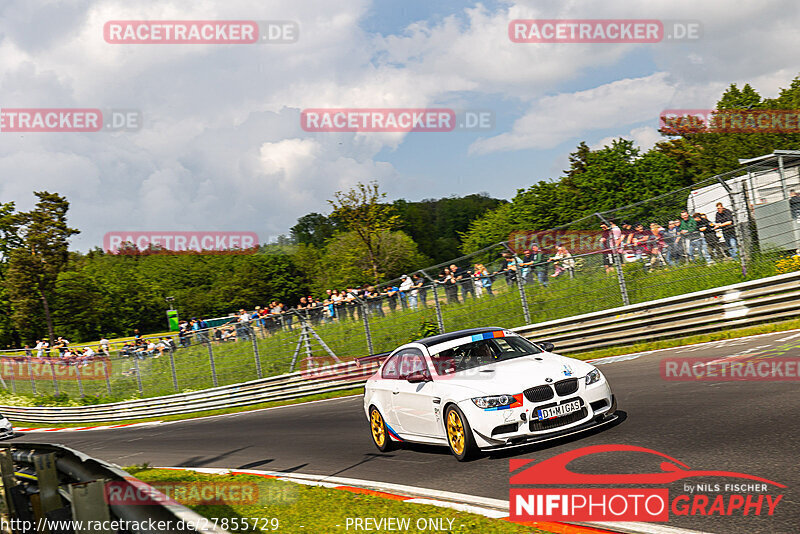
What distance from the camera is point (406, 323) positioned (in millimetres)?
20047

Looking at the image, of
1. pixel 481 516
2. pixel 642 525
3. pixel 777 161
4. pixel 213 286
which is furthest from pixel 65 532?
pixel 213 286

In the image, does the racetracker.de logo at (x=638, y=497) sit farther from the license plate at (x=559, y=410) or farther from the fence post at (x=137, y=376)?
the fence post at (x=137, y=376)

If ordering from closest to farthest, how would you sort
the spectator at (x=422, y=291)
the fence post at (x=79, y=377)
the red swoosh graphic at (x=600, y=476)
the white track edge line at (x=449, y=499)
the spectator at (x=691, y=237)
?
the white track edge line at (x=449, y=499)
the red swoosh graphic at (x=600, y=476)
the spectator at (x=691, y=237)
the spectator at (x=422, y=291)
the fence post at (x=79, y=377)

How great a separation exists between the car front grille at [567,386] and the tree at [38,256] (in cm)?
6616

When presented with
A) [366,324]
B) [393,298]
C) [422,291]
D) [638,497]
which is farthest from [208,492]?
[366,324]

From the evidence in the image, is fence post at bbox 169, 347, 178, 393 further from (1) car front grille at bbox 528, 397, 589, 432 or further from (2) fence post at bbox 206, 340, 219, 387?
(1) car front grille at bbox 528, 397, 589, 432

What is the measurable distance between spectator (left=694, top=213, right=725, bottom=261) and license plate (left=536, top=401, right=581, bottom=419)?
840cm

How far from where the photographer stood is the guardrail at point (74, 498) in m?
3.38

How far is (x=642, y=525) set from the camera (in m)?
5.30

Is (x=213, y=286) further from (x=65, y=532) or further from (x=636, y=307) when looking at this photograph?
(x=65, y=532)

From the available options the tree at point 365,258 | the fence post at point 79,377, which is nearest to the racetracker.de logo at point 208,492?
the fence post at point 79,377

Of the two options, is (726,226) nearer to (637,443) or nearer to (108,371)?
(637,443)

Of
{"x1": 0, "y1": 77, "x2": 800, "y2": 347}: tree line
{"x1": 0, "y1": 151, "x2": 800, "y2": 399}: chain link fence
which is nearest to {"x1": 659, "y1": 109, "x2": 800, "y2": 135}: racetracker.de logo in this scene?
{"x1": 0, "y1": 77, "x2": 800, "y2": 347}: tree line

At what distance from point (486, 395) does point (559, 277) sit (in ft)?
31.6
